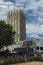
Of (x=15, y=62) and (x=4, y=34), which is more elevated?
(x=4, y=34)

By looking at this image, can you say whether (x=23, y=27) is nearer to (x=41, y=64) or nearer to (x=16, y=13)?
(x=16, y=13)

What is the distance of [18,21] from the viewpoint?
128 metres

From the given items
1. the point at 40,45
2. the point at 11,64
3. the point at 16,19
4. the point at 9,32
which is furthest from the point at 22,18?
the point at 11,64

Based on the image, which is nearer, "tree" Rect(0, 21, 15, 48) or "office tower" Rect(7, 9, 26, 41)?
"tree" Rect(0, 21, 15, 48)

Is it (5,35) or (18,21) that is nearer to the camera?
(5,35)

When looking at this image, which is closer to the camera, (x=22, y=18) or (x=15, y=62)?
(x=15, y=62)

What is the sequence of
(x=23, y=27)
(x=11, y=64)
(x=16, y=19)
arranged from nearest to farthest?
(x=11, y=64)
(x=16, y=19)
(x=23, y=27)

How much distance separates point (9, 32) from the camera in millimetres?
60875

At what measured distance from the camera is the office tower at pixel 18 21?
128m

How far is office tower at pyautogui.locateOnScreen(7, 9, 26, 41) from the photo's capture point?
128000 millimetres

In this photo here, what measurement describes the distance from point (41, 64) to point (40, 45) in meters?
36.9

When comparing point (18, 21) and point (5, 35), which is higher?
point (5, 35)

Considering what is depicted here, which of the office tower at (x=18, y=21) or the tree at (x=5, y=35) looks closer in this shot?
the tree at (x=5, y=35)

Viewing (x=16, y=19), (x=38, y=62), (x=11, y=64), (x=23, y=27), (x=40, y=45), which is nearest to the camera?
(x=11, y=64)
